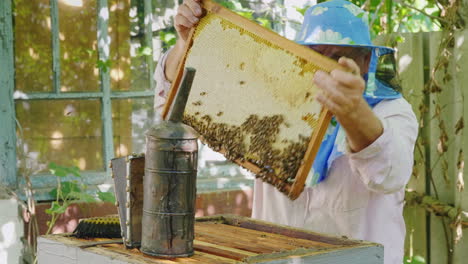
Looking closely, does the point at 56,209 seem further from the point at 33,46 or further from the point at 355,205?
the point at 355,205

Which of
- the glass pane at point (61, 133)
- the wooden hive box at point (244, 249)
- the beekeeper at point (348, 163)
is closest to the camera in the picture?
the wooden hive box at point (244, 249)

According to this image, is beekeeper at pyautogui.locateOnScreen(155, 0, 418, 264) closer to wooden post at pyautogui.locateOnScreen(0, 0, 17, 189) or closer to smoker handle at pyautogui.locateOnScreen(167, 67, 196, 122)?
smoker handle at pyautogui.locateOnScreen(167, 67, 196, 122)

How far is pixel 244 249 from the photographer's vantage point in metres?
2.16

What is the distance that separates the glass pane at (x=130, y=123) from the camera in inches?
207

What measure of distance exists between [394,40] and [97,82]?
2.11 metres

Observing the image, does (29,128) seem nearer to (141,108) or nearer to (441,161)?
(141,108)

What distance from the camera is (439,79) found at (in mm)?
4473

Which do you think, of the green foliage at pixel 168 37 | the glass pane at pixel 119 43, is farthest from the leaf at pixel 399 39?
the glass pane at pixel 119 43

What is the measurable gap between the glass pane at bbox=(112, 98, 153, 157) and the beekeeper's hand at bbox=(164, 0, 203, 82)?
7.63ft

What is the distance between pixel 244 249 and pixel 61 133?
10.4 ft

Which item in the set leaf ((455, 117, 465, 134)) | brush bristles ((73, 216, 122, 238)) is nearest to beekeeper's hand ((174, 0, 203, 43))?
brush bristles ((73, 216, 122, 238))

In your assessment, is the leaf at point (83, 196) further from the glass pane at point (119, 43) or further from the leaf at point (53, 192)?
the glass pane at point (119, 43)

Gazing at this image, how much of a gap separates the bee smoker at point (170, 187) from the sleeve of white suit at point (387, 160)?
2.12 feet

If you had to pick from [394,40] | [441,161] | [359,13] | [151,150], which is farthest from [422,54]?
[151,150]
